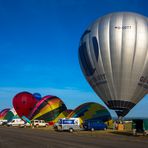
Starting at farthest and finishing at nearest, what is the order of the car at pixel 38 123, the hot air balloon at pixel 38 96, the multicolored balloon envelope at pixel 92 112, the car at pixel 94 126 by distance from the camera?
1. the hot air balloon at pixel 38 96
2. the car at pixel 38 123
3. the multicolored balloon envelope at pixel 92 112
4. the car at pixel 94 126

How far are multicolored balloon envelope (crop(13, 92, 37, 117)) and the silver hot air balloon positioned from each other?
29.5 m

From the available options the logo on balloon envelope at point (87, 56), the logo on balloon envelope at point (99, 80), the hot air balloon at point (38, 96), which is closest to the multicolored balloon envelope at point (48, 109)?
the hot air balloon at point (38, 96)

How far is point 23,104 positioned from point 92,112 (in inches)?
873

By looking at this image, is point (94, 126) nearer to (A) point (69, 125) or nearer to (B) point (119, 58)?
(A) point (69, 125)

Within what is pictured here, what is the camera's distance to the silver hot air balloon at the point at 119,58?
165 ft

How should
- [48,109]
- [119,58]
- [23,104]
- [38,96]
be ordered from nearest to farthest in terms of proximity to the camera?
[119,58], [48,109], [23,104], [38,96]

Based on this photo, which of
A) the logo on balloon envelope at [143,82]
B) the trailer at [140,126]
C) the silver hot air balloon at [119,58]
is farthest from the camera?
the logo on balloon envelope at [143,82]

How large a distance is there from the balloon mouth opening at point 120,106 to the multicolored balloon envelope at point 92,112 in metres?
8.59

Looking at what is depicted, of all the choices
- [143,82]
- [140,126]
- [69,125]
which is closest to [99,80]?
[143,82]

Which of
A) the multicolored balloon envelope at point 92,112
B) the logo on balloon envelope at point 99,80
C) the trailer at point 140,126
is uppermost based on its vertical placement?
the logo on balloon envelope at point 99,80

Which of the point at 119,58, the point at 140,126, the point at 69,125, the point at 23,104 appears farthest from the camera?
the point at 23,104

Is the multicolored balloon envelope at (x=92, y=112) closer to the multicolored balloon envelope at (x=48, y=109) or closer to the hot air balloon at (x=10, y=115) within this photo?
the multicolored balloon envelope at (x=48, y=109)

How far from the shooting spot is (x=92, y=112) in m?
62.4

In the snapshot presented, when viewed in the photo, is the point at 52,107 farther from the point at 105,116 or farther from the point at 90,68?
the point at 90,68
